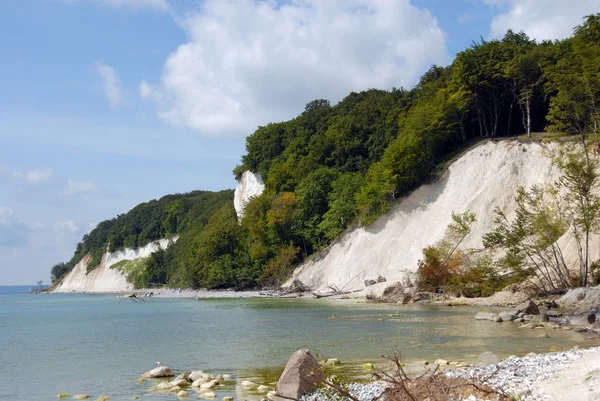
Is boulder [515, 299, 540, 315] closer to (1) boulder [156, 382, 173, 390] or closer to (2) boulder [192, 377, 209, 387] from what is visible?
(2) boulder [192, 377, 209, 387]

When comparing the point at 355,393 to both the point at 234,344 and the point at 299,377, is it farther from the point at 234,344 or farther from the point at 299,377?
the point at 234,344

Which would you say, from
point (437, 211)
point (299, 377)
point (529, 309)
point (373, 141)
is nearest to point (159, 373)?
point (299, 377)

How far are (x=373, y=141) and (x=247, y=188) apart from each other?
24.2m

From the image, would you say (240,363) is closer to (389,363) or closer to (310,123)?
(389,363)

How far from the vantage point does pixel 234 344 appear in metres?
22.7

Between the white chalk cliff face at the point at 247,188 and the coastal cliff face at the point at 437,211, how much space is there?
26594 mm

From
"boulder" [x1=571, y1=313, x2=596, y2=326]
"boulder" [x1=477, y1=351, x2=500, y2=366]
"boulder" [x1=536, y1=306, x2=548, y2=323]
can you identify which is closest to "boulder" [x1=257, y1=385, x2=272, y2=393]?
"boulder" [x1=477, y1=351, x2=500, y2=366]

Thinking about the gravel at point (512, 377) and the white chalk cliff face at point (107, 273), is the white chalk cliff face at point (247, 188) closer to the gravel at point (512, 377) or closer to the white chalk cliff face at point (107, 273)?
the white chalk cliff face at point (107, 273)

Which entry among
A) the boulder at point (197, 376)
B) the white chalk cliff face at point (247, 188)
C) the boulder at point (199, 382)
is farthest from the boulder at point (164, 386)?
the white chalk cliff face at point (247, 188)

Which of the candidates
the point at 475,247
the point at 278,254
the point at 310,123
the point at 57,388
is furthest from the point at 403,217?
the point at 57,388

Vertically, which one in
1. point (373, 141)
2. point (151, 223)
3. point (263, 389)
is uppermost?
point (373, 141)

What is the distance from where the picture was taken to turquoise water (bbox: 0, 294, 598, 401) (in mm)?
16359

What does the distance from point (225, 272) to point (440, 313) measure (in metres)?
41.4

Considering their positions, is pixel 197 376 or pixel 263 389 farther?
pixel 197 376
